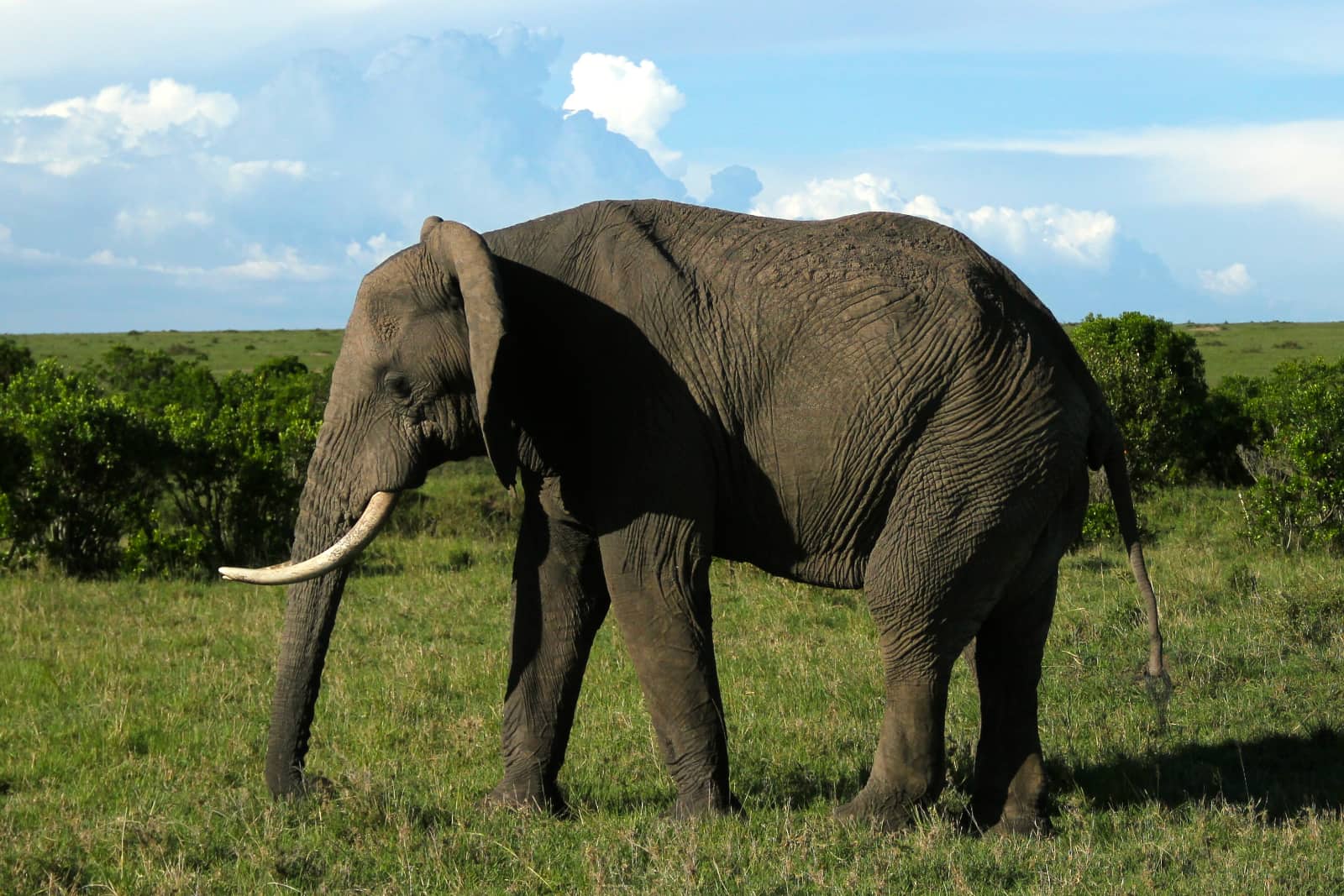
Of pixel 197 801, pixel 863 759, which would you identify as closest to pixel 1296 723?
pixel 863 759

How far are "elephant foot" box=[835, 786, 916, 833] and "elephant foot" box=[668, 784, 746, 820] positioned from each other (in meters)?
0.53

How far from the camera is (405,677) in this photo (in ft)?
32.6

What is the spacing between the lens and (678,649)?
632 cm

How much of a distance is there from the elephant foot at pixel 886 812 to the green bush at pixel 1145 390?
524 inches

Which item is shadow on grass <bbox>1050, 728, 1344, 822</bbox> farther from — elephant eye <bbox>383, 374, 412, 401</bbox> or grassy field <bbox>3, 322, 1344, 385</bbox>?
grassy field <bbox>3, 322, 1344, 385</bbox>

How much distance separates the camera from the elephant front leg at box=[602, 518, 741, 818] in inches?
245

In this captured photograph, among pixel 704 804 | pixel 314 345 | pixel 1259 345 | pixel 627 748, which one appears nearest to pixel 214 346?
pixel 314 345

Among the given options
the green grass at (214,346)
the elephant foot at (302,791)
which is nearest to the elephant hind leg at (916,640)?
the elephant foot at (302,791)

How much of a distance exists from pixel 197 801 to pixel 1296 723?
630cm

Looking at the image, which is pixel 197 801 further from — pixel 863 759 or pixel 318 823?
pixel 863 759

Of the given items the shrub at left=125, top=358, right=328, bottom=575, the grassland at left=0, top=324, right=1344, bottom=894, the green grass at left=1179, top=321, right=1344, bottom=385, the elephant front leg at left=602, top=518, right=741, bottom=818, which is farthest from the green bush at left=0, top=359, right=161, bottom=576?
the green grass at left=1179, top=321, right=1344, bottom=385

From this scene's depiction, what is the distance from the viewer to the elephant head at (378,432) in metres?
6.26

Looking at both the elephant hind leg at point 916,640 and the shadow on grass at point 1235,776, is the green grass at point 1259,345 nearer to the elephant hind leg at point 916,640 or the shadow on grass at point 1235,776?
the shadow on grass at point 1235,776

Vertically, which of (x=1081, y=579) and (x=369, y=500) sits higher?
(x=369, y=500)
